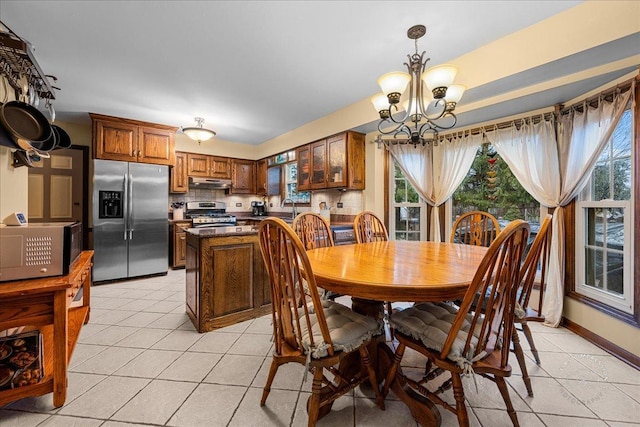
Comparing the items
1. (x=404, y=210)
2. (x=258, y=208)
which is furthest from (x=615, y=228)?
(x=258, y=208)

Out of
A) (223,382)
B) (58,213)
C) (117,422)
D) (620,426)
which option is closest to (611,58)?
(620,426)

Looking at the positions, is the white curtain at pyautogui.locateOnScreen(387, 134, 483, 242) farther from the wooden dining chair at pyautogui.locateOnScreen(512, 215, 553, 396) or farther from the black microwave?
the black microwave

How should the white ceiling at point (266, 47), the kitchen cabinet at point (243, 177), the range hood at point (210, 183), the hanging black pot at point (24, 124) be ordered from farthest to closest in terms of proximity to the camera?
the kitchen cabinet at point (243, 177) → the range hood at point (210, 183) → the white ceiling at point (266, 47) → the hanging black pot at point (24, 124)

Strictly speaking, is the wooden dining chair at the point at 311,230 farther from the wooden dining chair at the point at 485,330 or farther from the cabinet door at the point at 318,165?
the cabinet door at the point at 318,165

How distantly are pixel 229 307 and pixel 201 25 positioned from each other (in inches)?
90.1

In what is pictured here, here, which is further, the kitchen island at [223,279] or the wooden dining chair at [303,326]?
the kitchen island at [223,279]

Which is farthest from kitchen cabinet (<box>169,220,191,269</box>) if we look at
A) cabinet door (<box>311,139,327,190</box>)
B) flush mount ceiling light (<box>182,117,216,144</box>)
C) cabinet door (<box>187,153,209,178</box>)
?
cabinet door (<box>311,139,327,190</box>)

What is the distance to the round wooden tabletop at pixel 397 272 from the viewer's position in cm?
112

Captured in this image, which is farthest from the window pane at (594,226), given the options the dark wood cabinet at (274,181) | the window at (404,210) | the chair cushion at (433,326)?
the dark wood cabinet at (274,181)

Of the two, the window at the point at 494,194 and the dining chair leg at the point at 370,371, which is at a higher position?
the window at the point at 494,194

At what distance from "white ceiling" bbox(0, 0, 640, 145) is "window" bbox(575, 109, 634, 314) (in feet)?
1.99

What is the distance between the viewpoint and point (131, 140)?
153 inches

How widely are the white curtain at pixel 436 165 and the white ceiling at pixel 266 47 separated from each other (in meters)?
0.36

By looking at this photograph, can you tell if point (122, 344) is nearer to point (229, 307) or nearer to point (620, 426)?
point (229, 307)
